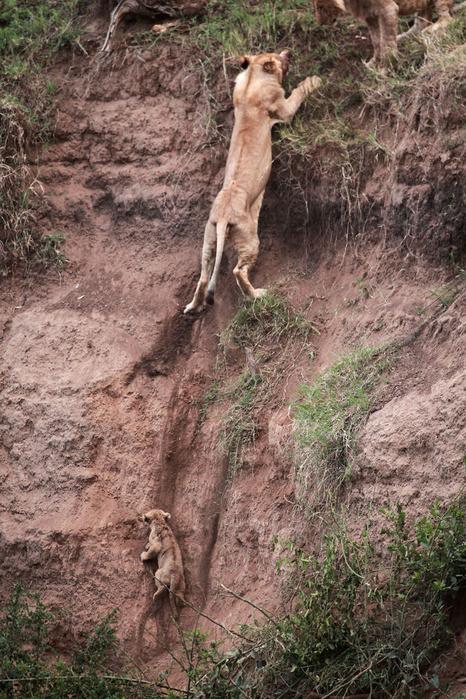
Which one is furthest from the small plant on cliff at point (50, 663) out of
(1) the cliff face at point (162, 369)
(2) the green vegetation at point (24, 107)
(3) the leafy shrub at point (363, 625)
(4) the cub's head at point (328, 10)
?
(4) the cub's head at point (328, 10)

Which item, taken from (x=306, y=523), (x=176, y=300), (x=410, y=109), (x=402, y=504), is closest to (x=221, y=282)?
(x=176, y=300)

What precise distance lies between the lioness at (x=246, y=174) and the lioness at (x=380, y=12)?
67cm

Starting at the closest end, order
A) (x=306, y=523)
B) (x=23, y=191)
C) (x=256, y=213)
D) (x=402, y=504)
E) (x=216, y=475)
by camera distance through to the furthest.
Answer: (x=402, y=504) → (x=306, y=523) → (x=216, y=475) → (x=256, y=213) → (x=23, y=191)

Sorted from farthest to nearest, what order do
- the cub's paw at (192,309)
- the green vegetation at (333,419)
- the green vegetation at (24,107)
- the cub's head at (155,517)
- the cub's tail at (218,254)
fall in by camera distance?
the green vegetation at (24,107), the cub's paw at (192,309), the cub's tail at (218,254), the cub's head at (155,517), the green vegetation at (333,419)

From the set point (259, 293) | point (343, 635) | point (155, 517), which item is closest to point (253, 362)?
point (259, 293)

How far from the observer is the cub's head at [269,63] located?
10.3 metres

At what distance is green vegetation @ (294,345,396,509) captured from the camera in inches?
314

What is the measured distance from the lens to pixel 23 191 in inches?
429

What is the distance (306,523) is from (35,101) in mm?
5253

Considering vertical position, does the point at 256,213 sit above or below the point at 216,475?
above

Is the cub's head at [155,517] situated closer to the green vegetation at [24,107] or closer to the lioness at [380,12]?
the green vegetation at [24,107]

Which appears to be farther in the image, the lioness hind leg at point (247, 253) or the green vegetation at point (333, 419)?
the lioness hind leg at point (247, 253)

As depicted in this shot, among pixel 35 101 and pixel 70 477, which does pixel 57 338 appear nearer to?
pixel 70 477

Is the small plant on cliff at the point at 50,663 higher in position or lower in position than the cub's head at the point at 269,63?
lower
